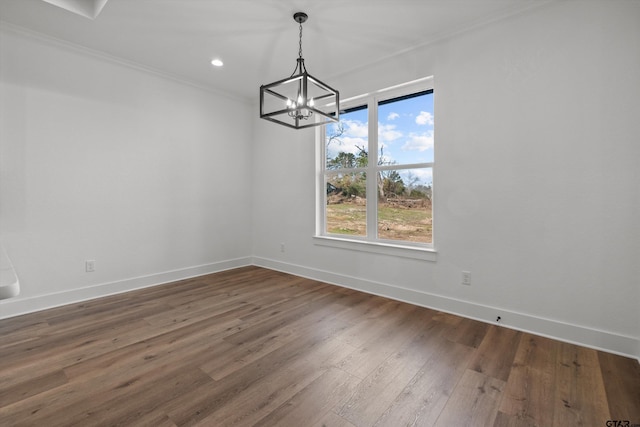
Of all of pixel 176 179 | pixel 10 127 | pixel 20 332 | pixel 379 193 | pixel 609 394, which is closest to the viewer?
pixel 609 394

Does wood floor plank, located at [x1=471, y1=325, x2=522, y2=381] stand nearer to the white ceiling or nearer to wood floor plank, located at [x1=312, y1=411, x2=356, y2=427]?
wood floor plank, located at [x1=312, y1=411, x2=356, y2=427]

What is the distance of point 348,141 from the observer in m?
3.99

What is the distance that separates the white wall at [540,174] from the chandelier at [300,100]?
1006 millimetres

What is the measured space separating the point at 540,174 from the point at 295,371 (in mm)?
2540

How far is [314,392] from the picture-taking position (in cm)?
175

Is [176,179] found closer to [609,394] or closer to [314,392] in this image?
[314,392]

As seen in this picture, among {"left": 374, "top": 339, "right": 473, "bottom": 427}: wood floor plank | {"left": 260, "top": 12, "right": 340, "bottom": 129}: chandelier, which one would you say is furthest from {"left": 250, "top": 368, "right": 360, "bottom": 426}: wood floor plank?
{"left": 260, "top": 12, "right": 340, "bottom": 129}: chandelier

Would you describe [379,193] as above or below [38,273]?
above

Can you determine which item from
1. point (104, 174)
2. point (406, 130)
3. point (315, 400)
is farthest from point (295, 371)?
point (104, 174)

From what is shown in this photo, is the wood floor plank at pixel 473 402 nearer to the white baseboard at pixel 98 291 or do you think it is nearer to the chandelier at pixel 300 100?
the chandelier at pixel 300 100

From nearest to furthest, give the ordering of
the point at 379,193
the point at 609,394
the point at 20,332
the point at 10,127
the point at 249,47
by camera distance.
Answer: the point at 609,394 < the point at 20,332 < the point at 10,127 < the point at 249,47 < the point at 379,193

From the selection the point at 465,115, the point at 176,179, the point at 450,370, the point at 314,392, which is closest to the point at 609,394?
the point at 450,370

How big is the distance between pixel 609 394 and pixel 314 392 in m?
1.76

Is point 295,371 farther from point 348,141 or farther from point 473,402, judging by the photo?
point 348,141
